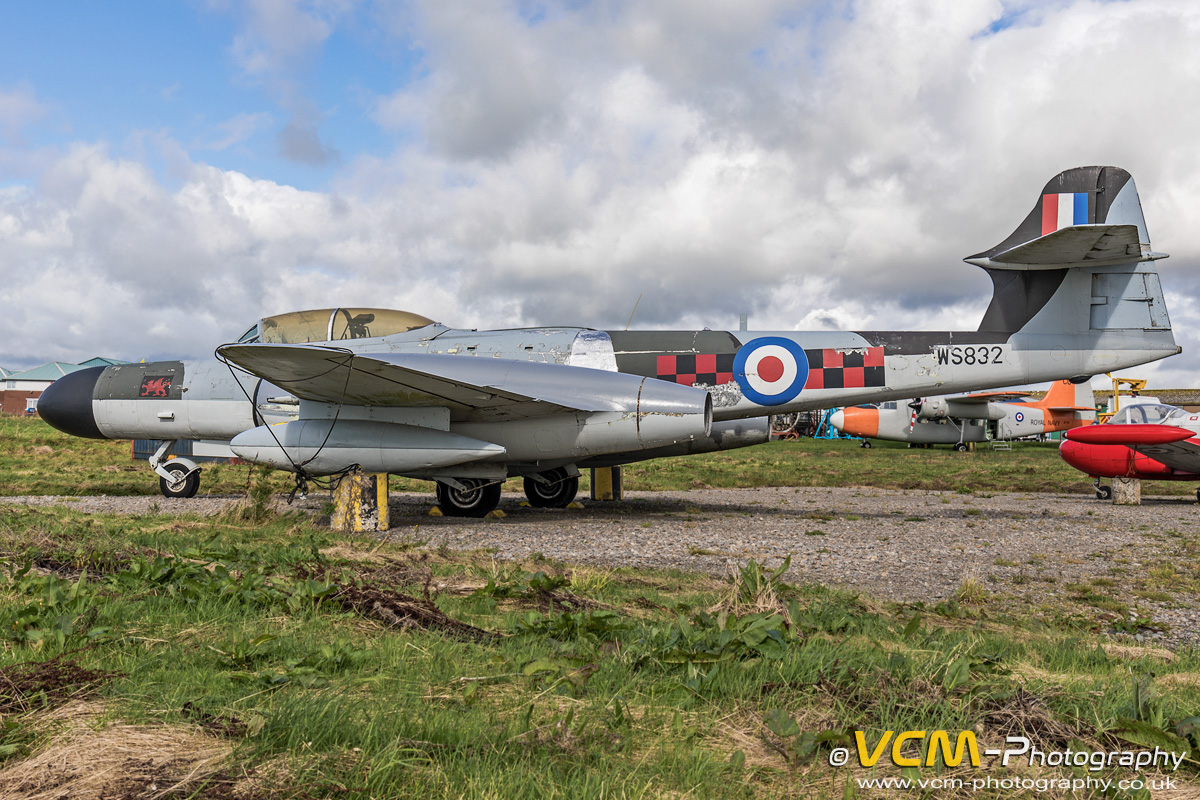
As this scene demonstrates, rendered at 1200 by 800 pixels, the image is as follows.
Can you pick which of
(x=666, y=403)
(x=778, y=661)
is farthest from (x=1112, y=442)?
(x=778, y=661)

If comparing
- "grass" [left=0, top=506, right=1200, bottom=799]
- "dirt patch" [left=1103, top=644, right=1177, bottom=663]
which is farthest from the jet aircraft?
"dirt patch" [left=1103, top=644, right=1177, bottom=663]

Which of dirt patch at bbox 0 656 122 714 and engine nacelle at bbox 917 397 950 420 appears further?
engine nacelle at bbox 917 397 950 420

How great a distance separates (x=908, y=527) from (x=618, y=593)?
583 centimetres

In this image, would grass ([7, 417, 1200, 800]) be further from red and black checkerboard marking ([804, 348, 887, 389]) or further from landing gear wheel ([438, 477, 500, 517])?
landing gear wheel ([438, 477, 500, 517])

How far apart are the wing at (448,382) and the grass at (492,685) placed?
3.89 m

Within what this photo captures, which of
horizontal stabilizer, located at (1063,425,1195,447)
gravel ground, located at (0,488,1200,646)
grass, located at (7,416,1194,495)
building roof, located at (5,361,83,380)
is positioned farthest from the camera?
building roof, located at (5,361,83,380)

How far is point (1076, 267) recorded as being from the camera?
909cm

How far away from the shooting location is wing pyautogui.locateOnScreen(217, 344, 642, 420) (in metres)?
7.79

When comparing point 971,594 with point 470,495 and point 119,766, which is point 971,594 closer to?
point 119,766

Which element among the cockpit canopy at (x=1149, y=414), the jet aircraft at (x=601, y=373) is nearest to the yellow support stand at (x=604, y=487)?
the jet aircraft at (x=601, y=373)

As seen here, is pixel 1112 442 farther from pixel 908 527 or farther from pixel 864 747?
pixel 864 747

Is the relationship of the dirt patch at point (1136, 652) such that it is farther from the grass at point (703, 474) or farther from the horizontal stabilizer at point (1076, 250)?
the grass at point (703, 474)

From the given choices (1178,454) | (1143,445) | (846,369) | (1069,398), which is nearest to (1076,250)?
(846,369)

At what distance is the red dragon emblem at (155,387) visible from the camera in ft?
34.7
